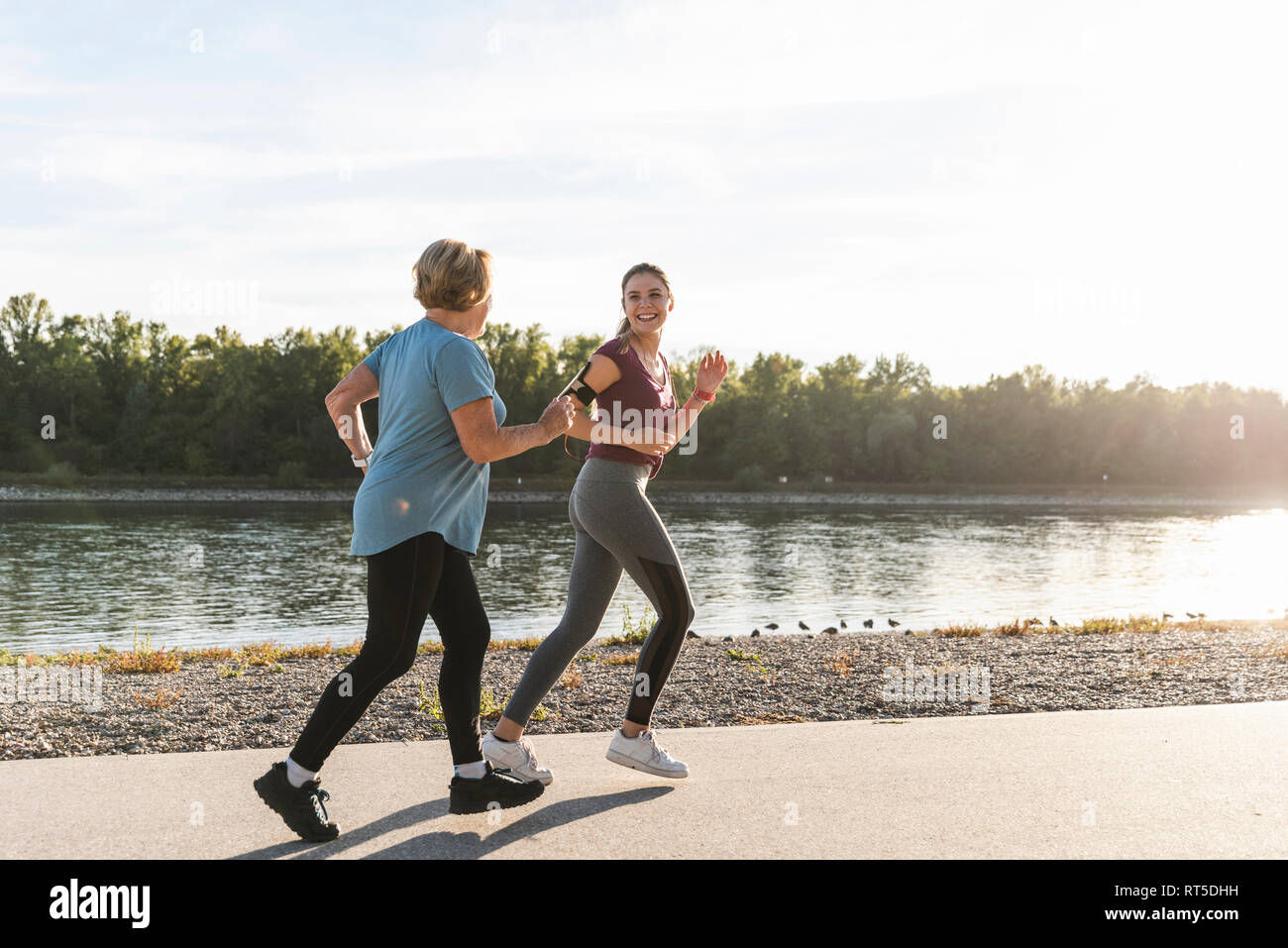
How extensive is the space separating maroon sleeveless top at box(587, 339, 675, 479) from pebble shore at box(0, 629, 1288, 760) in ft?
5.85

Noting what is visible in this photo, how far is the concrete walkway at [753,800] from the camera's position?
10.8 feet

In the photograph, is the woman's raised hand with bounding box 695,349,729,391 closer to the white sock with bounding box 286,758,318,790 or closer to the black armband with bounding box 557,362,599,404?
the black armband with bounding box 557,362,599,404

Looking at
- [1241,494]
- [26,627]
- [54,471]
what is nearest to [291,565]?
[26,627]

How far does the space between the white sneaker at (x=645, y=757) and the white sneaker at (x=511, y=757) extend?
31 centimetres

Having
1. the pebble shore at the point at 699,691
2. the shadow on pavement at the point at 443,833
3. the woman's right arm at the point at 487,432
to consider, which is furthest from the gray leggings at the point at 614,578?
the pebble shore at the point at 699,691

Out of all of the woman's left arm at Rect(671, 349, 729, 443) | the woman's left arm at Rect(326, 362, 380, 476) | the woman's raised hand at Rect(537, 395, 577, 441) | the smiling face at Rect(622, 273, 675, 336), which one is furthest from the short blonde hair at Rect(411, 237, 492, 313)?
the woman's left arm at Rect(671, 349, 729, 443)

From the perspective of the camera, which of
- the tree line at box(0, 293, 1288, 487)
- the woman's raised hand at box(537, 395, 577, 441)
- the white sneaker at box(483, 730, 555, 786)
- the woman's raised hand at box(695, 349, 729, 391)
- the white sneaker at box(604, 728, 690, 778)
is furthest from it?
the tree line at box(0, 293, 1288, 487)

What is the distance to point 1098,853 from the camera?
326 cm

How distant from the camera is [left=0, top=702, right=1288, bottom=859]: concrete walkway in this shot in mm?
3297

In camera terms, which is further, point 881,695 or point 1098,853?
point 881,695

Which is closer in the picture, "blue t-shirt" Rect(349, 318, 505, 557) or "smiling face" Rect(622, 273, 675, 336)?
"blue t-shirt" Rect(349, 318, 505, 557)

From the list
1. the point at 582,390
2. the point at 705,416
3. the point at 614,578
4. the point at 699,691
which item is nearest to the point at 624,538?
the point at 614,578
